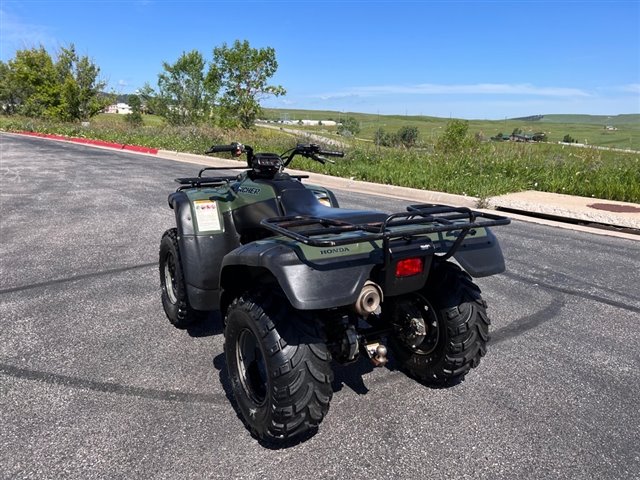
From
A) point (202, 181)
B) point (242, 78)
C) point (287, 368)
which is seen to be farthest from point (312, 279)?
point (242, 78)

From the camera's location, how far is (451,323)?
2.68 m

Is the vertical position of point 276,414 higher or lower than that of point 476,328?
lower

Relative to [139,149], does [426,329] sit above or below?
→ above

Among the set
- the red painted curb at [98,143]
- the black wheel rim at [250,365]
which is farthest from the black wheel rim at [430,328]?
the red painted curb at [98,143]

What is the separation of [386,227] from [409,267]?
0.76 feet

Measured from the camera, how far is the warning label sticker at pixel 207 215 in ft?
11.0

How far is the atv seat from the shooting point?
2574 millimetres

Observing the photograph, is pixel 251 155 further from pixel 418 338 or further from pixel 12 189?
pixel 12 189

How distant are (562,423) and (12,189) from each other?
454 inches

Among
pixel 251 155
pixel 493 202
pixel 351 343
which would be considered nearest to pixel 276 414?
pixel 351 343

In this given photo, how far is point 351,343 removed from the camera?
2.42 meters

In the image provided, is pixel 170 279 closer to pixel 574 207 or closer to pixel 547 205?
pixel 547 205

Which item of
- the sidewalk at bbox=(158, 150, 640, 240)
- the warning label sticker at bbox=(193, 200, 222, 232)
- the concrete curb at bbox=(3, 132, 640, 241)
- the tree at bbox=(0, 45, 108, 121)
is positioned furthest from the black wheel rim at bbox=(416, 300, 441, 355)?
the tree at bbox=(0, 45, 108, 121)

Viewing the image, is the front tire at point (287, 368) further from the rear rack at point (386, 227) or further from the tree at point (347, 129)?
the tree at point (347, 129)
